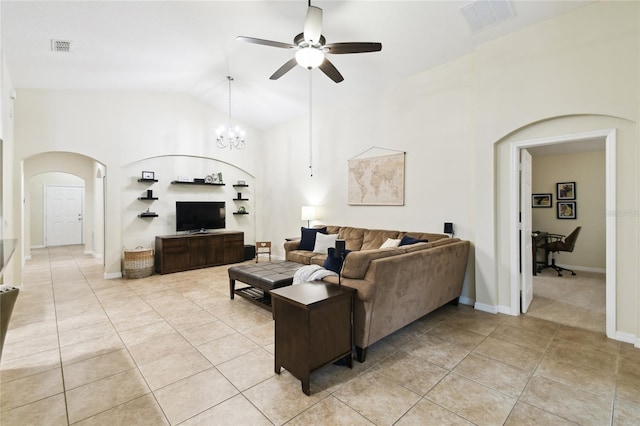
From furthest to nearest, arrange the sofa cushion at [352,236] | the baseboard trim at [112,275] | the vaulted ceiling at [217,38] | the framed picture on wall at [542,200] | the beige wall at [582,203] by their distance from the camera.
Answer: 1. the framed picture on wall at [542,200]
2. the beige wall at [582,203]
3. the baseboard trim at [112,275]
4. the sofa cushion at [352,236]
5. the vaulted ceiling at [217,38]

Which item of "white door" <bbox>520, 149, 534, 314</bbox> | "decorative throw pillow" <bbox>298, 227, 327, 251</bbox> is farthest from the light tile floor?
"decorative throw pillow" <bbox>298, 227, 327, 251</bbox>

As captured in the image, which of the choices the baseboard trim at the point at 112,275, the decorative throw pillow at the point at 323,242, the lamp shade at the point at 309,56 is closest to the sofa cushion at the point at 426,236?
the decorative throw pillow at the point at 323,242

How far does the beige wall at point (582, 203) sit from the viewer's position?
5977mm

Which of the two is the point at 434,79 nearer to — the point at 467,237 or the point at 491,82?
the point at 491,82

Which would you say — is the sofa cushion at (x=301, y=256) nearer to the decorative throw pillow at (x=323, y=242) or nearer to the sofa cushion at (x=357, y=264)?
the decorative throw pillow at (x=323, y=242)

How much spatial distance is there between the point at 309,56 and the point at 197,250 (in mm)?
4842

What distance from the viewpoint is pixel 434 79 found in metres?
4.36

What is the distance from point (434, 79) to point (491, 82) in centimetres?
84

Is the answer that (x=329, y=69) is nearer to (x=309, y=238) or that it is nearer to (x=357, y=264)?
(x=357, y=264)

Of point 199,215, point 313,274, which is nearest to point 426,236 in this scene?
point 313,274

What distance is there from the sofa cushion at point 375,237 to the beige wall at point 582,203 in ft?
14.7

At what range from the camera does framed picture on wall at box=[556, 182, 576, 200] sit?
6314 mm

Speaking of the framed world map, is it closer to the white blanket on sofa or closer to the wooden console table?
the white blanket on sofa

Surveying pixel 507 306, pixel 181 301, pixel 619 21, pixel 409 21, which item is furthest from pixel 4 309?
pixel 619 21
